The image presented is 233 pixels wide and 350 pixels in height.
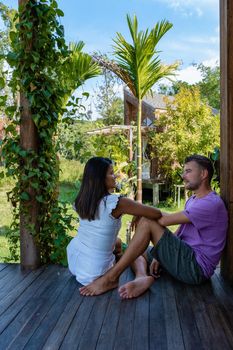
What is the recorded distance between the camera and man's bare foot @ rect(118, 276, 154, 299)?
200 centimetres

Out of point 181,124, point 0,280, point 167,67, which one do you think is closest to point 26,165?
point 0,280

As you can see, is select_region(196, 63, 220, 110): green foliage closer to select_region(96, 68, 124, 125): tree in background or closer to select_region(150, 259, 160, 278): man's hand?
select_region(96, 68, 124, 125): tree in background

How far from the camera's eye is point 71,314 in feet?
5.94

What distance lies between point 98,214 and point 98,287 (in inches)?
17.8

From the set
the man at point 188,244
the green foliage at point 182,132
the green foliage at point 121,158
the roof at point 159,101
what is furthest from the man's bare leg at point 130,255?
the roof at point 159,101

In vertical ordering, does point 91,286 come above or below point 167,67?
below

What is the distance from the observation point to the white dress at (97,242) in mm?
2078

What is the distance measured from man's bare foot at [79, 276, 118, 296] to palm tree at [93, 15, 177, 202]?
2561mm

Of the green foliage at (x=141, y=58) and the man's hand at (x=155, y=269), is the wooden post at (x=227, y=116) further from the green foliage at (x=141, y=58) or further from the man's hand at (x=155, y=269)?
the green foliage at (x=141, y=58)

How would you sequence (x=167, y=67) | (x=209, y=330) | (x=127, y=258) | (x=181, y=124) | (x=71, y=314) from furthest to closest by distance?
(x=181, y=124) → (x=167, y=67) → (x=127, y=258) → (x=71, y=314) → (x=209, y=330)

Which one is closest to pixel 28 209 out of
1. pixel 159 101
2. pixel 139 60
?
pixel 139 60

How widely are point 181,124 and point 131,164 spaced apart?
5.70 feet

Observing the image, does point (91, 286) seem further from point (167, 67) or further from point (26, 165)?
point (167, 67)

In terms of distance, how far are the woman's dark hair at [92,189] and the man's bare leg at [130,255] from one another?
305 mm
